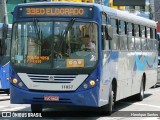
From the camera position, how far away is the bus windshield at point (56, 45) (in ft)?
45.5

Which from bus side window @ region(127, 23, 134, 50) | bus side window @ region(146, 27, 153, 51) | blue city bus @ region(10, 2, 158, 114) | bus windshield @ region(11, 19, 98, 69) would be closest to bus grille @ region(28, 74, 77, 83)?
blue city bus @ region(10, 2, 158, 114)

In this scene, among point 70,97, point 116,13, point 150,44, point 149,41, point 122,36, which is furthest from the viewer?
point 150,44

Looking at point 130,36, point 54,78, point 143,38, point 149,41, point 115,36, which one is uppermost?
point 115,36

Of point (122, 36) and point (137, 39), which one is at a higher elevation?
point (122, 36)

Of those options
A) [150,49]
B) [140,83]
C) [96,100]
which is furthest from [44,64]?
[150,49]

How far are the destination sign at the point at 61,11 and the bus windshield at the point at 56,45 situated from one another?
20 cm

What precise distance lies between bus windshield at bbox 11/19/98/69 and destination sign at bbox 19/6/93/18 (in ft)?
0.66

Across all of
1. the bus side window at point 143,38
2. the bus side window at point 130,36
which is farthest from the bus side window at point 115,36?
the bus side window at point 143,38

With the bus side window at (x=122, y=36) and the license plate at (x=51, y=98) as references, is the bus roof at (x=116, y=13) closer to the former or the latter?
the bus side window at (x=122, y=36)

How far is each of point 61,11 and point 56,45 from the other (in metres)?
0.89

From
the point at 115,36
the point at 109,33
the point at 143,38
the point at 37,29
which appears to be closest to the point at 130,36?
the point at 115,36

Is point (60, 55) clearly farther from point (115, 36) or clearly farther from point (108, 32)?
point (115, 36)

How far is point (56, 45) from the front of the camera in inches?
553

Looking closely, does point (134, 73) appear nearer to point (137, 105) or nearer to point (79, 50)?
point (137, 105)
